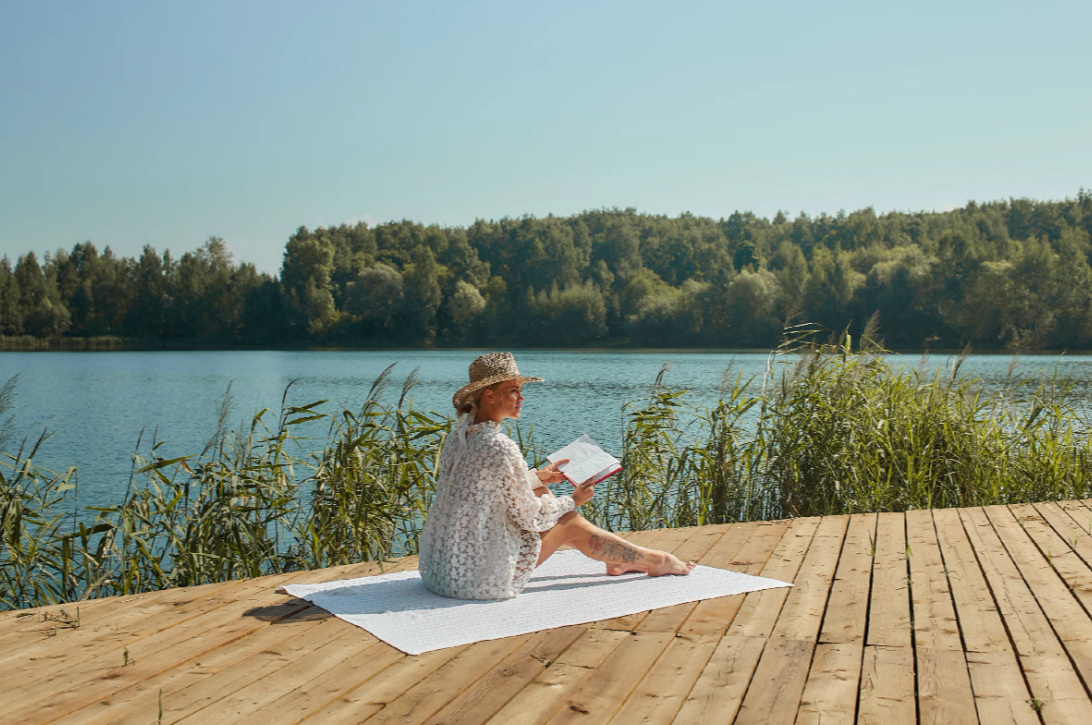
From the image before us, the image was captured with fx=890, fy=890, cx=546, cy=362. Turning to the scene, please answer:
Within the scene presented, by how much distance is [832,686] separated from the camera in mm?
2236

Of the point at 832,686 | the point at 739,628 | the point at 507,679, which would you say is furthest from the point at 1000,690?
the point at 507,679

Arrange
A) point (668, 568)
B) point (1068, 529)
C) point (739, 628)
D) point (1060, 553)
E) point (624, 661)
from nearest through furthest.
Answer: point (624, 661)
point (739, 628)
point (668, 568)
point (1060, 553)
point (1068, 529)

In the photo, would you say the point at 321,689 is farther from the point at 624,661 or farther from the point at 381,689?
the point at 624,661

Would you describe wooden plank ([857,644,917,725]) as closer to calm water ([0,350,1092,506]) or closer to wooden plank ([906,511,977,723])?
wooden plank ([906,511,977,723])

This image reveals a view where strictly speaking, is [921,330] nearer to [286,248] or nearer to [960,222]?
[960,222]

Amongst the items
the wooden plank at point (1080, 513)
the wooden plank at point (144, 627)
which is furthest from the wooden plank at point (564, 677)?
the wooden plank at point (1080, 513)

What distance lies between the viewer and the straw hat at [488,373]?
120 inches

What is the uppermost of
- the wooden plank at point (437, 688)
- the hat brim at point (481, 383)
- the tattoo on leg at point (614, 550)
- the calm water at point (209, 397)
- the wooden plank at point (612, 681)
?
the hat brim at point (481, 383)

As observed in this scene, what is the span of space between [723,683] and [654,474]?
3659mm

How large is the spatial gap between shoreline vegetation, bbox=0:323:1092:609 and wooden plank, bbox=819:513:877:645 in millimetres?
1150

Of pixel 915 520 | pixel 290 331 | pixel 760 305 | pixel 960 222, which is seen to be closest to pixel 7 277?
pixel 290 331

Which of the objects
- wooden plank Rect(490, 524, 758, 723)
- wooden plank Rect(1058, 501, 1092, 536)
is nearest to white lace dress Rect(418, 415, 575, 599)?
wooden plank Rect(490, 524, 758, 723)

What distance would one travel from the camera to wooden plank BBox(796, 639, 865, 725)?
6.71 feet

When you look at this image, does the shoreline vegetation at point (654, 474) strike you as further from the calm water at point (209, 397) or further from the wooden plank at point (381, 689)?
the wooden plank at point (381, 689)
